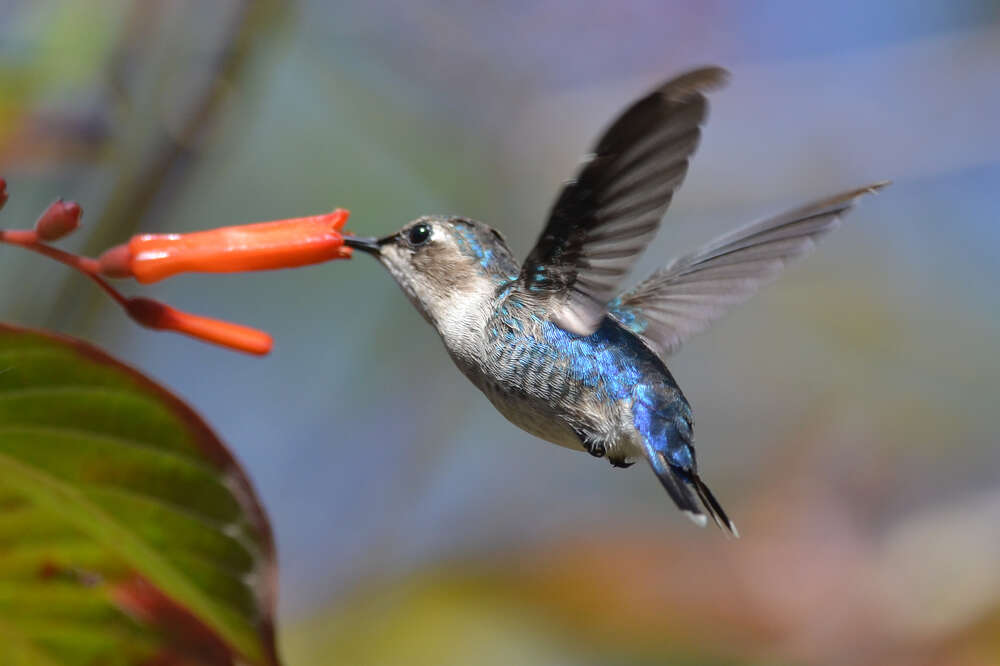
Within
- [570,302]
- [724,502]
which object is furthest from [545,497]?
[570,302]

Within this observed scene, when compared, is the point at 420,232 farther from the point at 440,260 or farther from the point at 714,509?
the point at 714,509

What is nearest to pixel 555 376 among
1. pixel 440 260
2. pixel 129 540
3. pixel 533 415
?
pixel 533 415

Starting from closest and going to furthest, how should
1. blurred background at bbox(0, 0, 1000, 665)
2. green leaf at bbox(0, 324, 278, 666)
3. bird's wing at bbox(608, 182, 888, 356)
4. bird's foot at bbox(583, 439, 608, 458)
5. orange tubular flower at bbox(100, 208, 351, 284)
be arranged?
1. green leaf at bbox(0, 324, 278, 666)
2. orange tubular flower at bbox(100, 208, 351, 284)
3. bird's foot at bbox(583, 439, 608, 458)
4. bird's wing at bbox(608, 182, 888, 356)
5. blurred background at bbox(0, 0, 1000, 665)

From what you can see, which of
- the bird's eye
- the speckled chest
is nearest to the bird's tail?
the speckled chest

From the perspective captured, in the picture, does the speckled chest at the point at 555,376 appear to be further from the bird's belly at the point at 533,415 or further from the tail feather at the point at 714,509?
the tail feather at the point at 714,509

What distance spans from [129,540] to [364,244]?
86 cm

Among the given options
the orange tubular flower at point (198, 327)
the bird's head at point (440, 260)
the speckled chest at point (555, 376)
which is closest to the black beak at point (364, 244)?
the bird's head at point (440, 260)

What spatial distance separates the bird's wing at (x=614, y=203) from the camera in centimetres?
165

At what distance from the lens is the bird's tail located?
6.17 feet

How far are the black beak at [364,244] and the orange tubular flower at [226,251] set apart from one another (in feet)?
1.59

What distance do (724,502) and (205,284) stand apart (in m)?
2.54

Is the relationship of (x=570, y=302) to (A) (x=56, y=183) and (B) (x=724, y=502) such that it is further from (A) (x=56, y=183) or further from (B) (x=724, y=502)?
(B) (x=724, y=502)

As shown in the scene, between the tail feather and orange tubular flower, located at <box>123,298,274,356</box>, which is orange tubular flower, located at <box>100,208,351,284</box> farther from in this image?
the tail feather

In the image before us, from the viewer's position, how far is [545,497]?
5.00 meters
